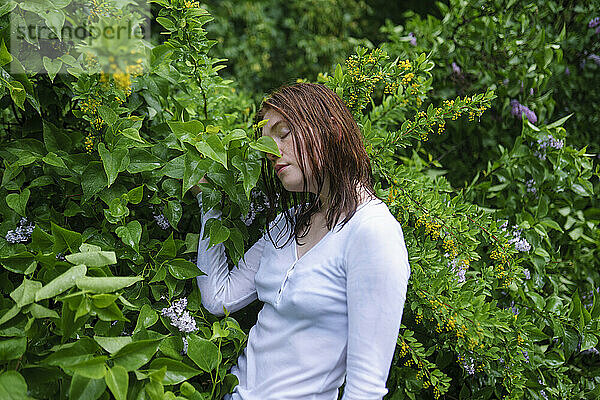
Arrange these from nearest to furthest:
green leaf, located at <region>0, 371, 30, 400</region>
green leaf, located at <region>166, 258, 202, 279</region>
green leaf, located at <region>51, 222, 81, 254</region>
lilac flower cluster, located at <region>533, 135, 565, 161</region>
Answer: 1. green leaf, located at <region>0, 371, 30, 400</region>
2. green leaf, located at <region>51, 222, 81, 254</region>
3. green leaf, located at <region>166, 258, 202, 279</region>
4. lilac flower cluster, located at <region>533, 135, 565, 161</region>

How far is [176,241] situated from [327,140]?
36 centimetres

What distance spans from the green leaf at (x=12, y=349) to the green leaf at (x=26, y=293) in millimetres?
56

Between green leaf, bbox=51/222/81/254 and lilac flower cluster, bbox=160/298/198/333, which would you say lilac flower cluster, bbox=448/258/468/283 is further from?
green leaf, bbox=51/222/81/254

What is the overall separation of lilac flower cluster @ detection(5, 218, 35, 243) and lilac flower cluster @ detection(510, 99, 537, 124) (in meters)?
1.38

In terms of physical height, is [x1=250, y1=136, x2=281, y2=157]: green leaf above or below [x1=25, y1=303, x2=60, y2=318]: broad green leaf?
above

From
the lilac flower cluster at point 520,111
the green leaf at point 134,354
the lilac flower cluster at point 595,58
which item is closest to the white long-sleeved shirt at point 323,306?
the green leaf at point 134,354

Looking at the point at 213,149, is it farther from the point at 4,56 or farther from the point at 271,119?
the point at 4,56

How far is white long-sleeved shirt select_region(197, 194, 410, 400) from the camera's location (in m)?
0.93

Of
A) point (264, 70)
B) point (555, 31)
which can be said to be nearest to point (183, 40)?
point (555, 31)

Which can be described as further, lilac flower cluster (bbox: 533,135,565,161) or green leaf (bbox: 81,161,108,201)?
lilac flower cluster (bbox: 533,135,565,161)

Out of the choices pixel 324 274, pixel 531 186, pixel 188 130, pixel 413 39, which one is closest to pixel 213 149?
pixel 188 130

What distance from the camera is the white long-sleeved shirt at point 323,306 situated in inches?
36.7

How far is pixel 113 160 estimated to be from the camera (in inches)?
42.6

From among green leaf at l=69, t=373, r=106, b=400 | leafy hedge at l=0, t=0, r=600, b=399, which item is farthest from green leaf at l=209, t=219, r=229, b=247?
green leaf at l=69, t=373, r=106, b=400
